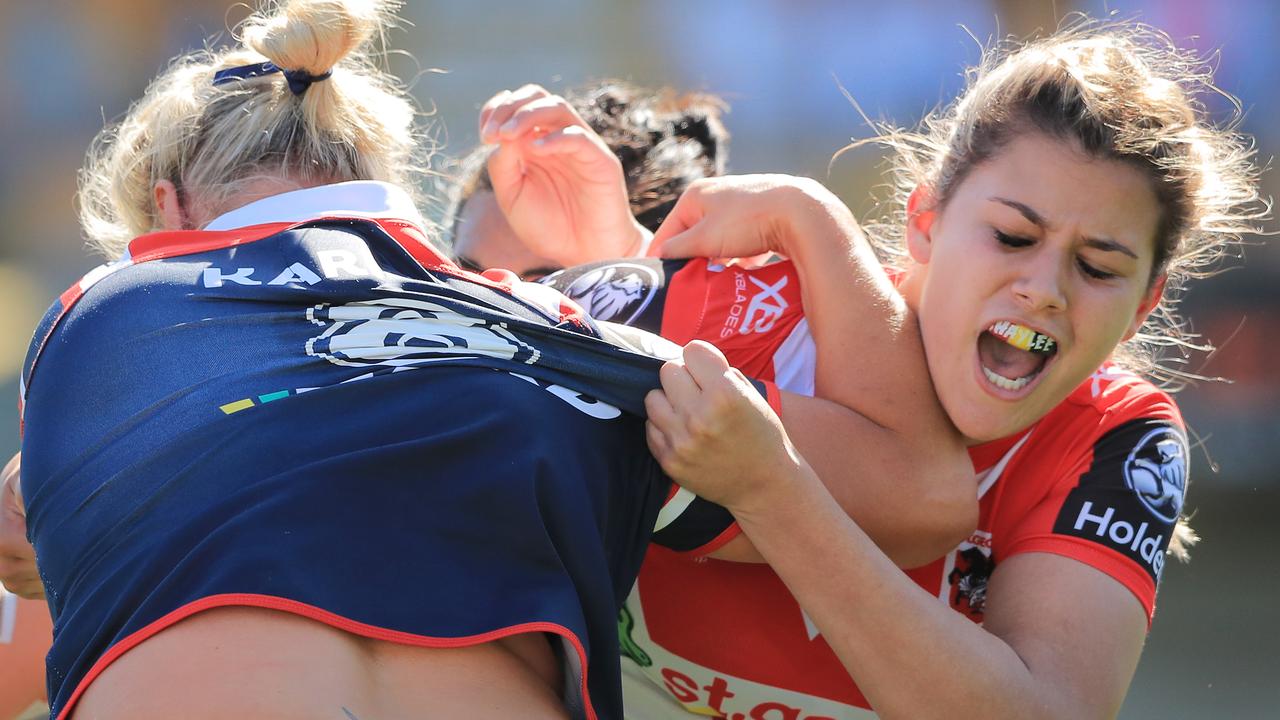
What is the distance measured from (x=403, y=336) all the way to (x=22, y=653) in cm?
141

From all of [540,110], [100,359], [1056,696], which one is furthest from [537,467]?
[540,110]

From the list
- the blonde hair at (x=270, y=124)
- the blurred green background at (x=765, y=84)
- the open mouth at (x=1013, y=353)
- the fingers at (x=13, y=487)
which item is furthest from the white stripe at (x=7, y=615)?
the blurred green background at (x=765, y=84)

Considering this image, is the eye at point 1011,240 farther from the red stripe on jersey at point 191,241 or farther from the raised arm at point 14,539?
the raised arm at point 14,539

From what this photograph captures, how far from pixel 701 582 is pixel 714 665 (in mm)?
151

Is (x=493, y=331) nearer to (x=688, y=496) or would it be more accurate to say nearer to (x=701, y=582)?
(x=688, y=496)

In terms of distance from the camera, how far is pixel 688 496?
169 centimetres

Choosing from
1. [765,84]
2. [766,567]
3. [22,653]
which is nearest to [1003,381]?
[766,567]

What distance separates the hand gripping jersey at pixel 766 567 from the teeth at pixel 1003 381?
0.19 m

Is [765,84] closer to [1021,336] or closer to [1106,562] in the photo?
[1021,336]

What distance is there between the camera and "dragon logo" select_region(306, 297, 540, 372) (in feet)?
4.94

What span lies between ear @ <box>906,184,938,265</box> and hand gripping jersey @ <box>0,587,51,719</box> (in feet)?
6.05

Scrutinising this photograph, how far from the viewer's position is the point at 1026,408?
2.04 meters

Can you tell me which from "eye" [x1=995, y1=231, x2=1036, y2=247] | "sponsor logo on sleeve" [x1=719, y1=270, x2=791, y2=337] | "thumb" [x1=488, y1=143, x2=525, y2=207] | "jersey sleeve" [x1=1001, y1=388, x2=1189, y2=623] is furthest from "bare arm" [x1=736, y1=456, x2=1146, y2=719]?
"thumb" [x1=488, y1=143, x2=525, y2=207]

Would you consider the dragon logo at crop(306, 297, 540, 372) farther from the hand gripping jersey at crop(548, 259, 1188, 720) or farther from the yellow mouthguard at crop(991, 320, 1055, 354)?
the yellow mouthguard at crop(991, 320, 1055, 354)
